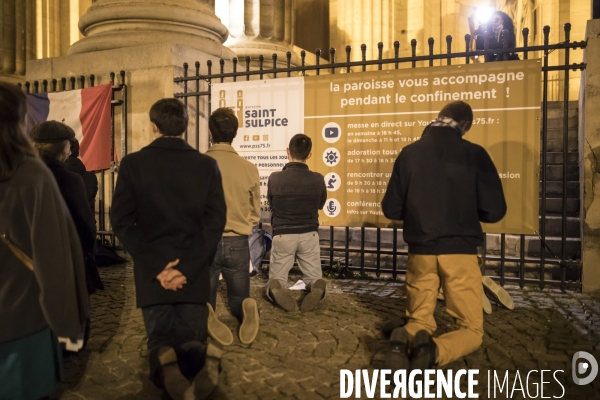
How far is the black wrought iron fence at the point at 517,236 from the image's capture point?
606 cm

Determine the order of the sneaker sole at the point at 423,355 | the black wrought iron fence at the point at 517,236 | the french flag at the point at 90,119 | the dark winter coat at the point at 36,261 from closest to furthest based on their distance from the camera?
the dark winter coat at the point at 36,261
the sneaker sole at the point at 423,355
the black wrought iron fence at the point at 517,236
the french flag at the point at 90,119

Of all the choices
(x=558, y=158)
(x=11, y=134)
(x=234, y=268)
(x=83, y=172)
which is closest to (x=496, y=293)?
(x=234, y=268)

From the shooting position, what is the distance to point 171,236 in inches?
123

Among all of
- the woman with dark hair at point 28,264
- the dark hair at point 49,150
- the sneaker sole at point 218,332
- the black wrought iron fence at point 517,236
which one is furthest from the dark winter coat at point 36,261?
the black wrought iron fence at point 517,236

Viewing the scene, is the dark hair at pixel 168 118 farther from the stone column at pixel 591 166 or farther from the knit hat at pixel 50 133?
the stone column at pixel 591 166

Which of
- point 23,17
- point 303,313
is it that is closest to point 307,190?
point 303,313

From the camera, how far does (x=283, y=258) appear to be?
548 centimetres

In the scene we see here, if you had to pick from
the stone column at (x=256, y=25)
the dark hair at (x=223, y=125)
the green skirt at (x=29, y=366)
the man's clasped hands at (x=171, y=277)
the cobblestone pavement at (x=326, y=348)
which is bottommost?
the cobblestone pavement at (x=326, y=348)

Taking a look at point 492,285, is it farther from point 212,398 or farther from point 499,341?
point 212,398

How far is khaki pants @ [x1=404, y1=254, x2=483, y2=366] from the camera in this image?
12.6ft

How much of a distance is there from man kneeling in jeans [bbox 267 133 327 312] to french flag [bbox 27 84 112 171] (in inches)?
152

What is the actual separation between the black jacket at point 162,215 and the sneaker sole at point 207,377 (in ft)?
1.18

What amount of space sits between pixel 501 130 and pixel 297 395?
12.6 ft

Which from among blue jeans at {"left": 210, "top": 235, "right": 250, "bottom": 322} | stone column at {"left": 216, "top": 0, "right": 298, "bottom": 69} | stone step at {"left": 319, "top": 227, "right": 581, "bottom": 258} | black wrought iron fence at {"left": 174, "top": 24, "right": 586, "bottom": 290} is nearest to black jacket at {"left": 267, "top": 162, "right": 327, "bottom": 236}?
blue jeans at {"left": 210, "top": 235, "right": 250, "bottom": 322}
